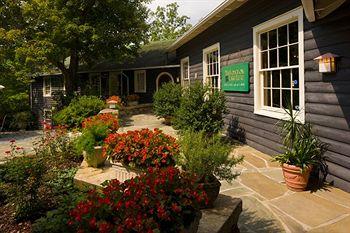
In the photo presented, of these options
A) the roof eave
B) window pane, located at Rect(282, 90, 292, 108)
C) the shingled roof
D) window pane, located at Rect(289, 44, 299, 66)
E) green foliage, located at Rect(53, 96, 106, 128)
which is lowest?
green foliage, located at Rect(53, 96, 106, 128)

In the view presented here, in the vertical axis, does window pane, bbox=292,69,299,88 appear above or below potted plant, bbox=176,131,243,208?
above

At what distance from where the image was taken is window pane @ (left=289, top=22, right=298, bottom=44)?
5.51 meters

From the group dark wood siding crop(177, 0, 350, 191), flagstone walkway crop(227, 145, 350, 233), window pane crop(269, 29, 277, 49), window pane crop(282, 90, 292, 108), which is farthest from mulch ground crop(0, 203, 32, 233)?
window pane crop(269, 29, 277, 49)

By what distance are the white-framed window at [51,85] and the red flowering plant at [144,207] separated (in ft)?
76.2

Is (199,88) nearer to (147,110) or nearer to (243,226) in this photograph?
(243,226)

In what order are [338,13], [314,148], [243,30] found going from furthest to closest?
[243,30] < [314,148] < [338,13]

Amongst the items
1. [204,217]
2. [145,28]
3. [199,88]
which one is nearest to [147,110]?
[145,28]

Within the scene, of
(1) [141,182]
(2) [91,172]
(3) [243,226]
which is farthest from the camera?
(2) [91,172]

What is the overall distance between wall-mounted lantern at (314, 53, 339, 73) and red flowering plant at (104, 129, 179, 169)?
2.44 metres

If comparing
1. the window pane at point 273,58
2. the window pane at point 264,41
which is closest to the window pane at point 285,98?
the window pane at point 273,58

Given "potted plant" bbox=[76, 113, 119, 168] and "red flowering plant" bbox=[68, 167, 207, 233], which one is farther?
"potted plant" bbox=[76, 113, 119, 168]

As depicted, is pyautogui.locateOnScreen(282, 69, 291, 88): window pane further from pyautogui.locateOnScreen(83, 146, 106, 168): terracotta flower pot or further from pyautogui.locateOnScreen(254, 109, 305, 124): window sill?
pyautogui.locateOnScreen(83, 146, 106, 168): terracotta flower pot

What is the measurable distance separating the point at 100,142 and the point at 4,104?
778 inches

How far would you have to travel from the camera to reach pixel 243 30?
7.58 metres
